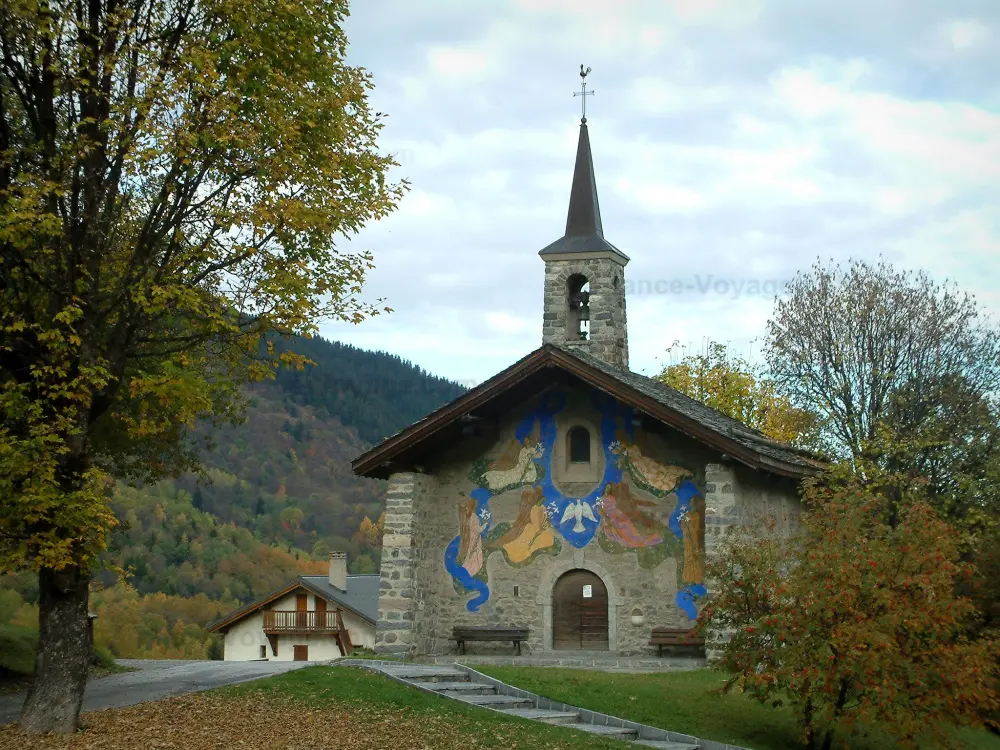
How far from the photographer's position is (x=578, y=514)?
2200 centimetres

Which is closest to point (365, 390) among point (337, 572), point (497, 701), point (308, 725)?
point (337, 572)

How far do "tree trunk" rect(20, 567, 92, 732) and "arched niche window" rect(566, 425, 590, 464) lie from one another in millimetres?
11127

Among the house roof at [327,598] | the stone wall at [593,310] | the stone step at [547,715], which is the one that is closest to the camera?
the stone step at [547,715]

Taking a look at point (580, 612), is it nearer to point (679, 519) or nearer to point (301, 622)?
point (679, 519)

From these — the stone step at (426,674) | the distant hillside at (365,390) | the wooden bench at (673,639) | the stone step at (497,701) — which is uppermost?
the distant hillside at (365,390)

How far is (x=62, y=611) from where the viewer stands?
41.7 ft

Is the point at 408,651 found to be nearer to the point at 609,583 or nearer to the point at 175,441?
the point at 609,583

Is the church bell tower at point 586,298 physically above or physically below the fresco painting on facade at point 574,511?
above

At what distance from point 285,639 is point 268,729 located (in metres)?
34.9

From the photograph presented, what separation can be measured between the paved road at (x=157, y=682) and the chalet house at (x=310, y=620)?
24731mm

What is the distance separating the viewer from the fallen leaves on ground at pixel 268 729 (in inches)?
480

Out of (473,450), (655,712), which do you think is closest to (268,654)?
(473,450)

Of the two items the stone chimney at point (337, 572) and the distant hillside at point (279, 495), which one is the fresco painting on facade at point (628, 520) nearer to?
the stone chimney at point (337, 572)

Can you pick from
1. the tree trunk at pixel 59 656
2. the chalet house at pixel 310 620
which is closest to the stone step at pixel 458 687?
the tree trunk at pixel 59 656
